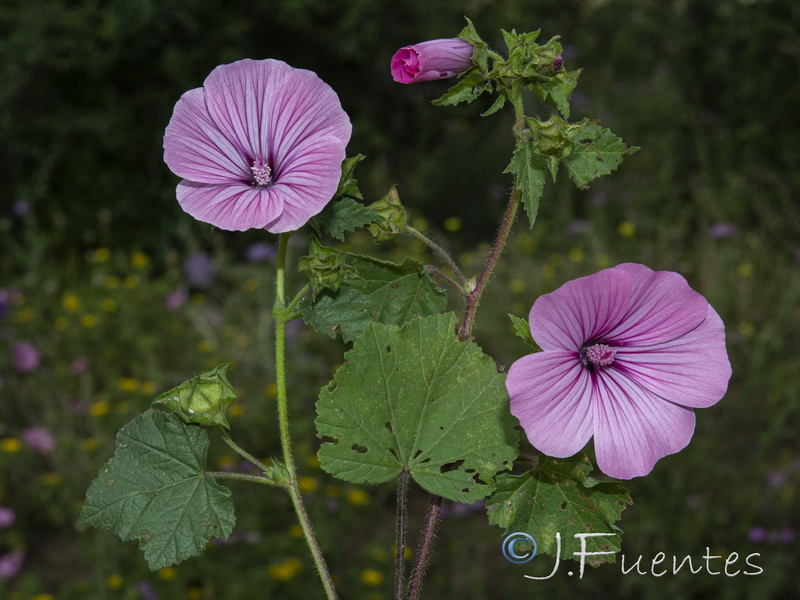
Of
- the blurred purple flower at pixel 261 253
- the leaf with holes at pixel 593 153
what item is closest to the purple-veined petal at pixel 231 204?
the leaf with holes at pixel 593 153

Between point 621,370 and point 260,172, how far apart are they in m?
0.30

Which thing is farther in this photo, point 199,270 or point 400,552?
point 199,270

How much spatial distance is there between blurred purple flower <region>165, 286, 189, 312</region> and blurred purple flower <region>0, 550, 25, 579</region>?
1.30 meters

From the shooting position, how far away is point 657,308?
58 cm

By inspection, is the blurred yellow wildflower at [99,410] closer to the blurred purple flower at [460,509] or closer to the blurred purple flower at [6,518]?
the blurred purple flower at [6,518]

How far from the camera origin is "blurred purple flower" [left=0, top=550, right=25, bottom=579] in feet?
8.15

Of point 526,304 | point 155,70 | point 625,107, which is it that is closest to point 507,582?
point 526,304

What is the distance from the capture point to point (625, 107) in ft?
20.1

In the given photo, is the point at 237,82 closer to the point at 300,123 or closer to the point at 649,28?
the point at 300,123

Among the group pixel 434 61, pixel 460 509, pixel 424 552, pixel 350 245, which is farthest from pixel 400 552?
pixel 350 245

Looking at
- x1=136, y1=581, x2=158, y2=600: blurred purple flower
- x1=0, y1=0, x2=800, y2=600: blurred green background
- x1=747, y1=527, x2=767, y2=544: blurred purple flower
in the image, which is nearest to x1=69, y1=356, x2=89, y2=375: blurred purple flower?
x1=0, y1=0, x2=800, y2=600: blurred green background

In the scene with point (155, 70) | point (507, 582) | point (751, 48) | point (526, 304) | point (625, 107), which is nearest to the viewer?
point (507, 582)

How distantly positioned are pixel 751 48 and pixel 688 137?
2.07 ft

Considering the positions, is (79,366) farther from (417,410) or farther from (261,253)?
(417,410)
